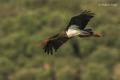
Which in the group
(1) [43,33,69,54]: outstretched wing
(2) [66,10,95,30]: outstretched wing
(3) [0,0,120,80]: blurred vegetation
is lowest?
(3) [0,0,120,80]: blurred vegetation

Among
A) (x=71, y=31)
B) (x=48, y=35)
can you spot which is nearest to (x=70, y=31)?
(x=71, y=31)

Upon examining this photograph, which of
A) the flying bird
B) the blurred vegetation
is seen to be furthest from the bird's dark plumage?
the blurred vegetation

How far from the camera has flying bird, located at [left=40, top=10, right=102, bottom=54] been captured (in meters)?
15.7

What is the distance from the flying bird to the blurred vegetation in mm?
24659

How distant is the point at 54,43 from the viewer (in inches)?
638

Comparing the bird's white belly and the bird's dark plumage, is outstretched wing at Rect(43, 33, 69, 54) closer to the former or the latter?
the bird's dark plumage

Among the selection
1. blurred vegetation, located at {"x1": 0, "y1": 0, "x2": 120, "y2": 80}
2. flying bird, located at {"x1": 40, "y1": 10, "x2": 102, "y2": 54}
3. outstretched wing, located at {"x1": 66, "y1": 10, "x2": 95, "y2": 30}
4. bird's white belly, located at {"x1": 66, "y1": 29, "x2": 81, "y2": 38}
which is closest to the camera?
bird's white belly, located at {"x1": 66, "y1": 29, "x2": 81, "y2": 38}

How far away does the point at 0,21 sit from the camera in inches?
2147

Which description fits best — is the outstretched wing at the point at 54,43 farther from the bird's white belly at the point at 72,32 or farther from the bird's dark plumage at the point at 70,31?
the bird's white belly at the point at 72,32

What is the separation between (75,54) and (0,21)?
7671mm

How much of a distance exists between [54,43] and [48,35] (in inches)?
1232

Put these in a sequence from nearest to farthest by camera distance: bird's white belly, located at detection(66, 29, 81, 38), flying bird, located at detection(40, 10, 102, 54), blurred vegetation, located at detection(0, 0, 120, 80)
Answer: bird's white belly, located at detection(66, 29, 81, 38) < flying bird, located at detection(40, 10, 102, 54) < blurred vegetation, located at detection(0, 0, 120, 80)

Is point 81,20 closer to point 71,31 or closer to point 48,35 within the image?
point 71,31

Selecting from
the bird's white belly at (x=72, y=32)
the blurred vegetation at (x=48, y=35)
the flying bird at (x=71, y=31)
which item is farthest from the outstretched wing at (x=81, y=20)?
the blurred vegetation at (x=48, y=35)
